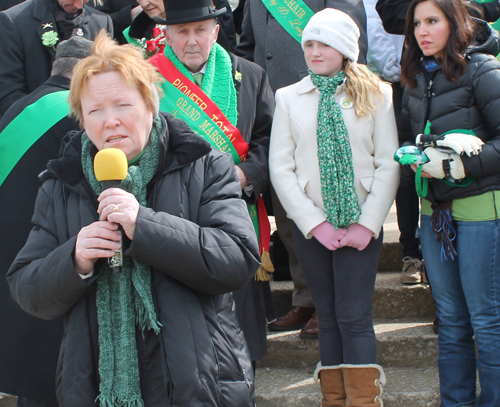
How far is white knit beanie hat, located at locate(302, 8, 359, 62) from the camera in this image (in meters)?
2.87

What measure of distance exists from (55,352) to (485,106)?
2209 mm

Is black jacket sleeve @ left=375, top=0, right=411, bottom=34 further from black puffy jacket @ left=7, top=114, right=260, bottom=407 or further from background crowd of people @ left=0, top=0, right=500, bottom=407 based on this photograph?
black puffy jacket @ left=7, top=114, right=260, bottom=407

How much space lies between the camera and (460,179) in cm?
278

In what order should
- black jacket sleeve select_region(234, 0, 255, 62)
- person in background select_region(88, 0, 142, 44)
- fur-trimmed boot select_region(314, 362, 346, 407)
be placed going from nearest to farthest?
fur-trimmed boot select_region(314, 362, 346, 407)
black jacket sleeve select_region(234, 0, 255, 62)
person in background select_region(88, 0, 142, 44)

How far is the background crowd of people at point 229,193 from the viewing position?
1.89 metres

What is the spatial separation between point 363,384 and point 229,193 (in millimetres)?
1336

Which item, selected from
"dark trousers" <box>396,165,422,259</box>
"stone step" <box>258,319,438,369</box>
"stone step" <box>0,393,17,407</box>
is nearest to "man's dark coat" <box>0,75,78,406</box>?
"stone step" <box>0,393,17,407</box>

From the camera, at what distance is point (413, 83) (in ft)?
9.71

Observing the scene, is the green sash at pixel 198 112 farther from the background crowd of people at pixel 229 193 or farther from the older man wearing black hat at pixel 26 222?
the older man wearing black hat at pixel 26 222

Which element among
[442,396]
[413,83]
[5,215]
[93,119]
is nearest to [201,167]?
[93,119]

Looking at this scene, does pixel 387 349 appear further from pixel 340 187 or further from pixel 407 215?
pixel 340 187

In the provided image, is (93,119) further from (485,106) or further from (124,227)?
(485,106)

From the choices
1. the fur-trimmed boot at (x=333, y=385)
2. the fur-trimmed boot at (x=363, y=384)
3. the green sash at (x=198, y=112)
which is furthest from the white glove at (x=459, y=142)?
the fur-trimmed boot at (x=333, y=385)

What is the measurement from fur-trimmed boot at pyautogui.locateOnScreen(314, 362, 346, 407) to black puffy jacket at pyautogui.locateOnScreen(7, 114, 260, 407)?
1061 millimetres
